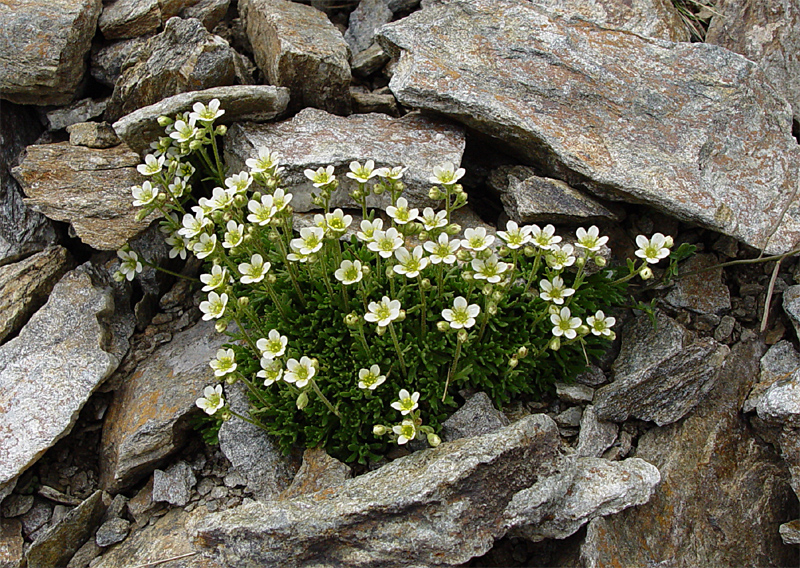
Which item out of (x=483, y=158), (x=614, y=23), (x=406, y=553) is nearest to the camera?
(x=406, y=553)

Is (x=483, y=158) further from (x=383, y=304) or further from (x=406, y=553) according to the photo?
(x=406, y=553)

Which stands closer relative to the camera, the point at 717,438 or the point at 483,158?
the point at 717,438

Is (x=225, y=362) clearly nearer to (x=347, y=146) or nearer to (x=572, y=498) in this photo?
(x=347, y=146)

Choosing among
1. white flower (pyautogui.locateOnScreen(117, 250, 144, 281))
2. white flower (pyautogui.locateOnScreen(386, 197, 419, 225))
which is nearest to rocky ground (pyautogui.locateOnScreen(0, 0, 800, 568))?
white flower (pyautogui.locateOnScreen(117, 250, 144, 281))

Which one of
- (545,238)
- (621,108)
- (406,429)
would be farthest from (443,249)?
(621,108)

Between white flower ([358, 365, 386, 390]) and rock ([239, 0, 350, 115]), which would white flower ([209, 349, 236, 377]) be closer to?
white flower ([358, 365, 386, 390])

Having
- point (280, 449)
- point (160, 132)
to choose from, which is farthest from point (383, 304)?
point (160, 132)
